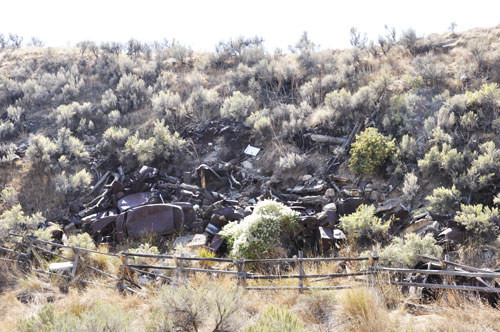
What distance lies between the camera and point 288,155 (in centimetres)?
1262

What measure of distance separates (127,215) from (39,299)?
4108 millimetres

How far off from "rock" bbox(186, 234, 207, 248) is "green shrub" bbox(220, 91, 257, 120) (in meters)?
7.26

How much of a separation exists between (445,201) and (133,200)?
9.52 meters

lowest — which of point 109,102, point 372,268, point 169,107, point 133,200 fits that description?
point 133,200

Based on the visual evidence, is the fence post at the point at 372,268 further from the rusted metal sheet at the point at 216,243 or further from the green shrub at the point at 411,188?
the rusted metal sheet at the point at 216,243

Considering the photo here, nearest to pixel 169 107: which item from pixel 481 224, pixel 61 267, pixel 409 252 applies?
pixel 61 267

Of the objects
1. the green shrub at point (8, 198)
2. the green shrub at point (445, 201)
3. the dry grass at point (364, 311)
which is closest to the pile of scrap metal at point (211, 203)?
the green shrub at point (445, 201)

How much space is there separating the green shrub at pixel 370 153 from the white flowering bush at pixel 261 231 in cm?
308

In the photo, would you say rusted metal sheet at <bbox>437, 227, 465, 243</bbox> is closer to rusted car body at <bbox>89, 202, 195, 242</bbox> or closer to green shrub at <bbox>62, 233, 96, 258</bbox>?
rusted car body at <bbox>89, 202, 195, 242</bbox>

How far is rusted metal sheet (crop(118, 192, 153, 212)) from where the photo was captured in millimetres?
11703

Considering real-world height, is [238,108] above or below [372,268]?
above

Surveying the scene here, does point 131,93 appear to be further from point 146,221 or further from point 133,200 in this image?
point 146,221

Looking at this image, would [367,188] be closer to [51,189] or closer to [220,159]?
[220,159]

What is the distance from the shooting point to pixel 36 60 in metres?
25.9
